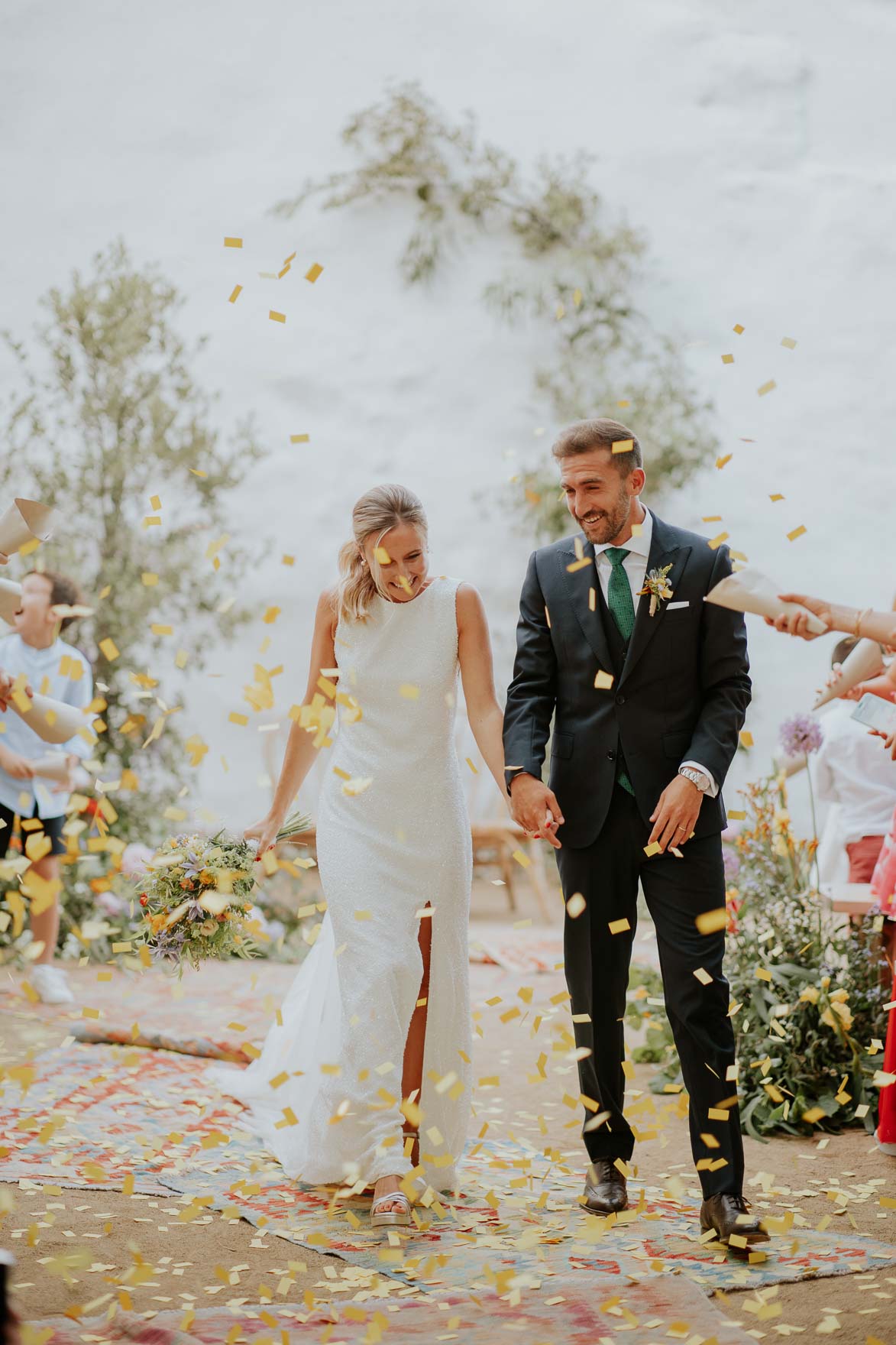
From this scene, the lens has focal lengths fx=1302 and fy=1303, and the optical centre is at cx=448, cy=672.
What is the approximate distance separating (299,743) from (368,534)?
2.15 feet

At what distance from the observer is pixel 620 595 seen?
3256mm

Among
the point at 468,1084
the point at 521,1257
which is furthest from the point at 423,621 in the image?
the point at 521,1257

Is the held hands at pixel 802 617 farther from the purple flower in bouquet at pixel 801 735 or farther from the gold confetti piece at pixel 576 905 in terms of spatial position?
the purple flower in bouquet at pixel 801 735

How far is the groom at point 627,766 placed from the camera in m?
3.08

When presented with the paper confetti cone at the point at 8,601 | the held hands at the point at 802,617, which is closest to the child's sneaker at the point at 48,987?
the paper confetti cone at the point at 8,601

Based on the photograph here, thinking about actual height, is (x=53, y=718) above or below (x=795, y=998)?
above

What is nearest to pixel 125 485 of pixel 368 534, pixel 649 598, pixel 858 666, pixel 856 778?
pixel 856 778

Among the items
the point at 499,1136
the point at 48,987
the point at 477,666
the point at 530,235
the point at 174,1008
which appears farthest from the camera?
the point at 530,235

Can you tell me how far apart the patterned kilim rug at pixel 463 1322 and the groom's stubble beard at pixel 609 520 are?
168cm

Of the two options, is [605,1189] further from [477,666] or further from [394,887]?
[477,666]

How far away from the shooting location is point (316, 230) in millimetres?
10523

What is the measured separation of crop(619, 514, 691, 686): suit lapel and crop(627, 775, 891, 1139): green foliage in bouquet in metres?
1.42

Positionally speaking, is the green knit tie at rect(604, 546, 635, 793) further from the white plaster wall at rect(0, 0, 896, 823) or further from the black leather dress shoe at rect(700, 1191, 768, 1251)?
the white plaster wall at rect(0, 0, 896, 823)

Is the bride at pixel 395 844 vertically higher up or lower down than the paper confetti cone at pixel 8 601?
lower down
